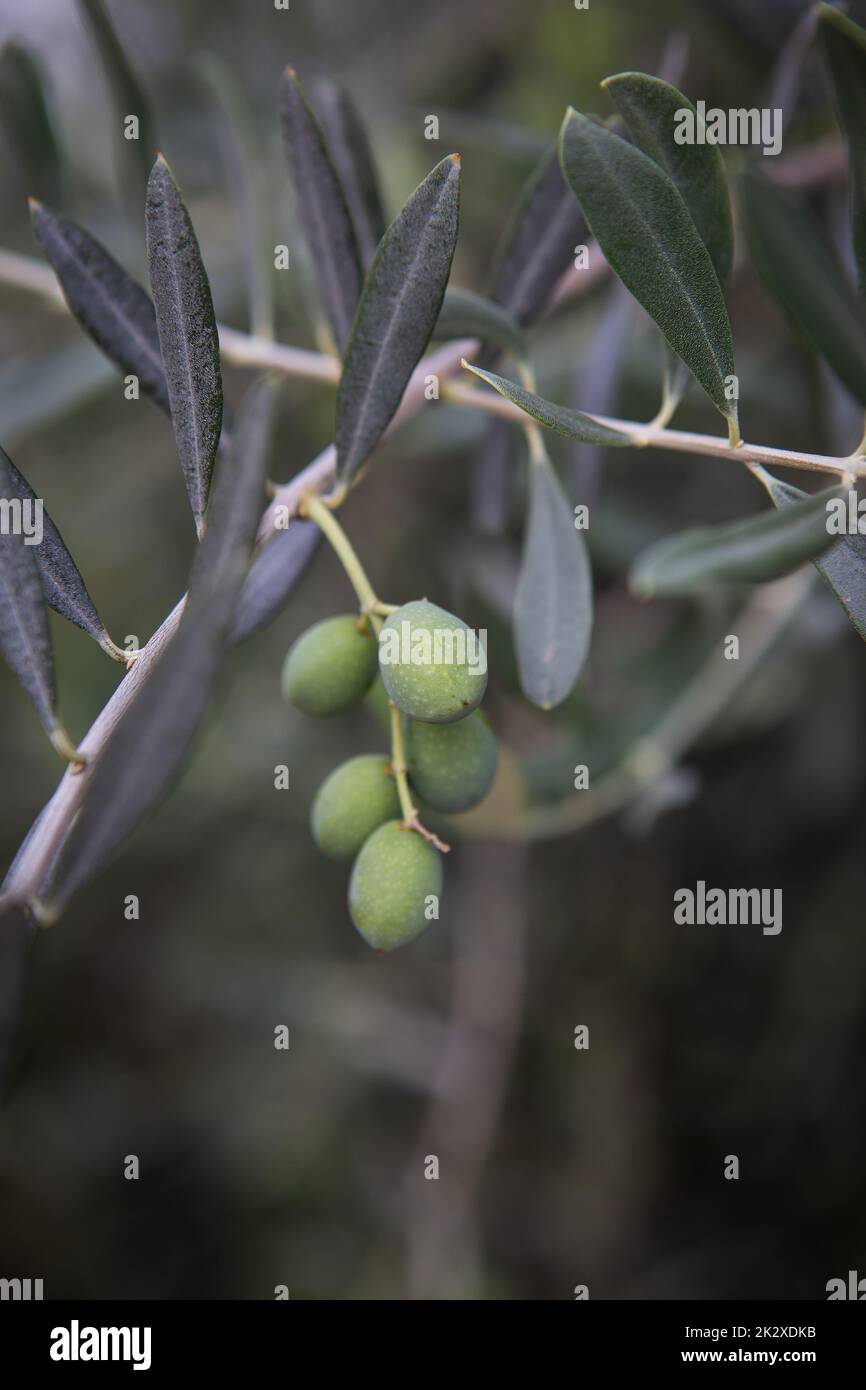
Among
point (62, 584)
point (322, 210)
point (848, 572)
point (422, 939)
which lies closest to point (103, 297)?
point (322, 210)

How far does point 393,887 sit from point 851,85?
0.97 meters

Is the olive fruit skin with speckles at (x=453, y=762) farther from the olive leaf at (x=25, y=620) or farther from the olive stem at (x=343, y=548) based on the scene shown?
the olive leaf at (x=25, y=620)

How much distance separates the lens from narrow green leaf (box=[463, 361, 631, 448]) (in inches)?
34.4

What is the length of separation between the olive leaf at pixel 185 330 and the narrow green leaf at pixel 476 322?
0.91 feet

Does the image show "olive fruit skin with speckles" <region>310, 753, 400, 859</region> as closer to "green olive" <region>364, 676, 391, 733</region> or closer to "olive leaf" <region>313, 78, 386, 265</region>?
"green olive" <region>364, 676, 391, 733</region>

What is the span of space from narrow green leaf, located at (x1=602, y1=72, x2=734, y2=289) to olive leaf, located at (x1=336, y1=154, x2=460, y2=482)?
0.65ft

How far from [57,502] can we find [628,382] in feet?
4.79

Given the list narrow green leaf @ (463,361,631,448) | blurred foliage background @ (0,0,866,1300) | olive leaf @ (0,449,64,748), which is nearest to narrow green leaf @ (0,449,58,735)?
olive leaf @ (0,449,64,748)

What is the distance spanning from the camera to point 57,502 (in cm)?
259

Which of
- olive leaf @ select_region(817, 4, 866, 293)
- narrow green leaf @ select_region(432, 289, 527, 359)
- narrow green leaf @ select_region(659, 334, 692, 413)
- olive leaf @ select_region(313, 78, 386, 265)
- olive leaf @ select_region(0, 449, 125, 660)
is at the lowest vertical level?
olive leaf @ select_region(0, 449, 125, 660)

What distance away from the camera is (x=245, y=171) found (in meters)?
1.76
